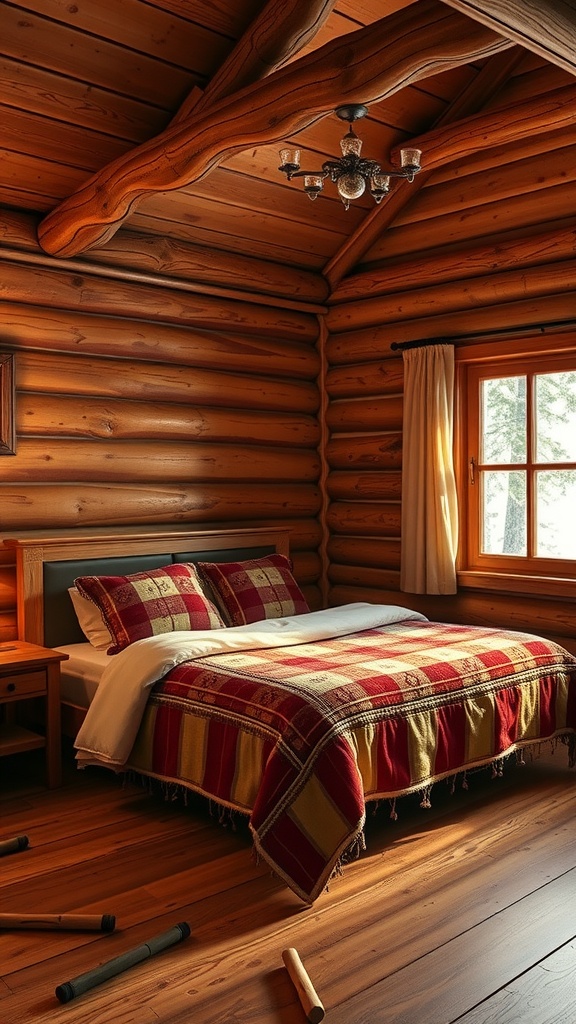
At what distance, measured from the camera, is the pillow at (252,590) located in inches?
212

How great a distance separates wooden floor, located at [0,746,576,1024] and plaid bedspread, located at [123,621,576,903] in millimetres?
227

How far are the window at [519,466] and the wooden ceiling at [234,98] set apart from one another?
1364 mm

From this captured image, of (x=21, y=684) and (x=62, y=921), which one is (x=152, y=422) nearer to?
(x=21, y=684)

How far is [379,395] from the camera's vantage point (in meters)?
6.59

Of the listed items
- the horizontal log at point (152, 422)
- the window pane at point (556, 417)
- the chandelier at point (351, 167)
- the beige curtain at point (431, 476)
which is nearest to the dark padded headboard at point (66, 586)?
the horizontal log at point (152, 422)

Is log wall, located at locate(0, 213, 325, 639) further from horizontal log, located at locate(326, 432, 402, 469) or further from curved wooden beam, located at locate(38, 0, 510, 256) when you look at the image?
curved wooden beam, located at locate(38, 0, 510, 256)

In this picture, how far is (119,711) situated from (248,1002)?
173cm

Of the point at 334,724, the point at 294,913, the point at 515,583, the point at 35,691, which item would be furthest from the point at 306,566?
the point at 294,913

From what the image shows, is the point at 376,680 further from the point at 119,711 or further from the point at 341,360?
the point at 341,360

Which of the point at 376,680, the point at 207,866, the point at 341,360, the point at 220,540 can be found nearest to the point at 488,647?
the point at 376,680

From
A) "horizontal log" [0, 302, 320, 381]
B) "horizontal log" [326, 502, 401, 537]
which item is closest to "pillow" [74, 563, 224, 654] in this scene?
"horizontal log" [0, 302, 320, 381]

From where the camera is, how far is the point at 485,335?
5797 mm

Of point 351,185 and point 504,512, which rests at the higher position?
point 351,185

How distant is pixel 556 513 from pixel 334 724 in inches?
106
